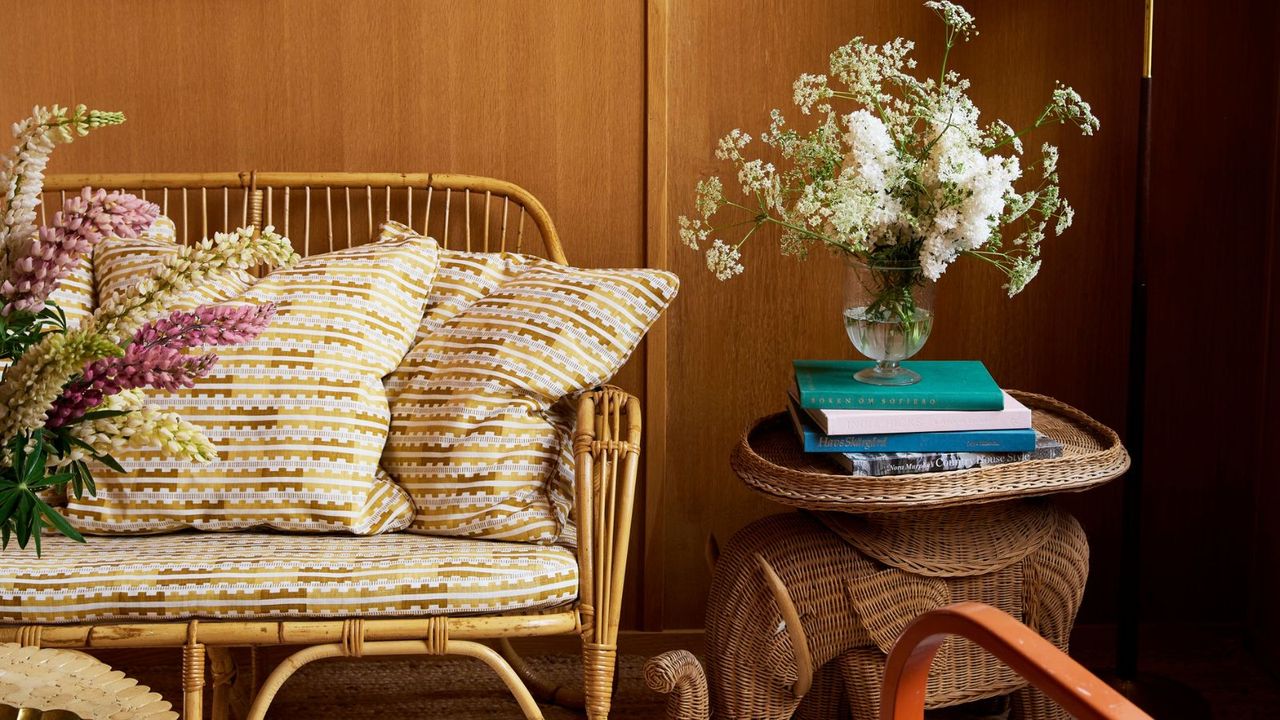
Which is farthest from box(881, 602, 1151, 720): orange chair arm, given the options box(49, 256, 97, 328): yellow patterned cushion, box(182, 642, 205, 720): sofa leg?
box(49, 256, 97, 328): yellow patterned cushion

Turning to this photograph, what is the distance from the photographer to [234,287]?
5.80ft

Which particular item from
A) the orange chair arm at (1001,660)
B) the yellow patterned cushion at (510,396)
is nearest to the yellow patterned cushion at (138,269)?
the yellow patterned cushion at (510,396)

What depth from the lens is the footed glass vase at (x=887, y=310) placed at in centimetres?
154

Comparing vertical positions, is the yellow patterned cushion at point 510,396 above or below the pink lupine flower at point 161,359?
below

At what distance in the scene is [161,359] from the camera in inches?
26.6

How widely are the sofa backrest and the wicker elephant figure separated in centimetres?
77

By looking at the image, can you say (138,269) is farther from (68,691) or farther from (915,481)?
(915,481)

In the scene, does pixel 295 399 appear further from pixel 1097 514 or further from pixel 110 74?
pixel 1097 514

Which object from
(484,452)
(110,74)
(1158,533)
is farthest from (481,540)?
(1158,533)

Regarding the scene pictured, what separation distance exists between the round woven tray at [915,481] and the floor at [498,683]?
2.01ft

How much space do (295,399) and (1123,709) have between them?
4.02 feet

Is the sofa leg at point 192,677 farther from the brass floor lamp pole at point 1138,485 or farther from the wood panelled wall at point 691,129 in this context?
the brass floor lamp pole at point 1138,485

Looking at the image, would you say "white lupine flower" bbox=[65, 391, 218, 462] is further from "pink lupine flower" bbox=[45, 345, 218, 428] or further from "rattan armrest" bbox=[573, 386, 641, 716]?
"rattan armrest" bbox=[573, 386, 641, 716]

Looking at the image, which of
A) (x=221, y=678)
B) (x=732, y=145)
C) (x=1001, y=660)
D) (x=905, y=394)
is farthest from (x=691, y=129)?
(x=1001, y=660)
